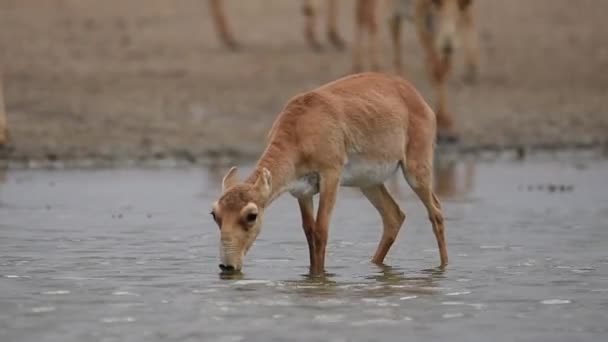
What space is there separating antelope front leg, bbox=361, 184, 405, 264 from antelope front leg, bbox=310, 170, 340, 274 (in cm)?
88

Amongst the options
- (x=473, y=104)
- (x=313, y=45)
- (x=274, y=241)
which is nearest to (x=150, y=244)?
(x=274, y=241)

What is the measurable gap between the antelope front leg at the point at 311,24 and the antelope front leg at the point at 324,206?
45.1 ft

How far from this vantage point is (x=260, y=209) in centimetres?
1012

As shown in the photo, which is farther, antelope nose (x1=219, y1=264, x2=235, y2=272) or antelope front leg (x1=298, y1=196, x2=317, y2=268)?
antelope front leg (x1=298, y1=196, x2=317, y2=268)

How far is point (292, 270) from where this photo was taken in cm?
1110

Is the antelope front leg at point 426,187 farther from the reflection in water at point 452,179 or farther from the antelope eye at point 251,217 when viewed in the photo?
the reflection in water at point 452,179

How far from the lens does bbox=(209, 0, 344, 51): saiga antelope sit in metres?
24.4

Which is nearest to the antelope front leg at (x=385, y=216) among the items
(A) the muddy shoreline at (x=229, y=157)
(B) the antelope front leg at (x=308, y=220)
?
(B) the antelope front leg at (x=308, y=220)

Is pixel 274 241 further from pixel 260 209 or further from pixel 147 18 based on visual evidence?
pixel 147 18

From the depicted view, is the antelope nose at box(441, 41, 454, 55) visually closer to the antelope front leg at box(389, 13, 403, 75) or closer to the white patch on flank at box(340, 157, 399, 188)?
the antelope front leg at box(389, 13, 403, 75)

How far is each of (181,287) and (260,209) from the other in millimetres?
704

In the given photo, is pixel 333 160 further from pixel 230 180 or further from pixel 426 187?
pixel 426 187

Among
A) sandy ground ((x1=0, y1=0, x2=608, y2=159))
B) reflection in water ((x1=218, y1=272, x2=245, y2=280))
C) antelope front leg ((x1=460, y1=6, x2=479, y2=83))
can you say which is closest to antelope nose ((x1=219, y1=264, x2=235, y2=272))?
reflection in water ((x1=218, y1=272, x2=245, y2=280))

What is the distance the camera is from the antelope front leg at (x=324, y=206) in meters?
10.6
